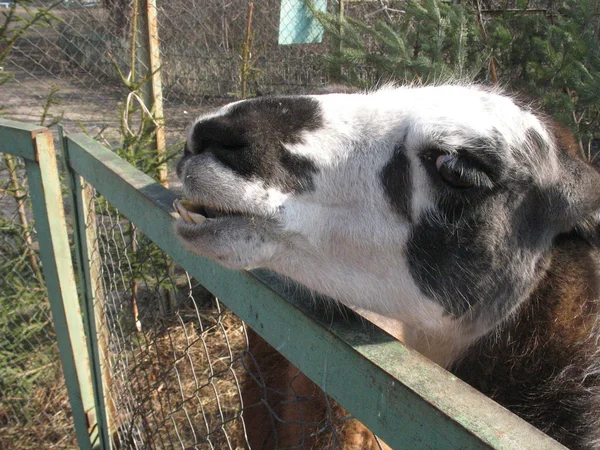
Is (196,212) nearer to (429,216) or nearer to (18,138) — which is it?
(429,216)

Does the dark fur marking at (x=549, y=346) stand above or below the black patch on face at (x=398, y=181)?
below

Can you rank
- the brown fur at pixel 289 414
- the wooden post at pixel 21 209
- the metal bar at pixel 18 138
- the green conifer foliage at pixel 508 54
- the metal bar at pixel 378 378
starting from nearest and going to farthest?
the metal bar at pixel 378 378, the brown fur at pixel 289 414, the metal bar at pixel 18 138, the wooden post at pixel 21 209, the green conifer foliage at pixel 508 54

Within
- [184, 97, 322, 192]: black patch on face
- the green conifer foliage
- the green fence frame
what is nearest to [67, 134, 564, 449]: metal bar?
the green fence frame

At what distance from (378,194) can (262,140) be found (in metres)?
0.38

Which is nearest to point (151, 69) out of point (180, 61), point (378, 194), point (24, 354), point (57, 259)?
point (57, 259)

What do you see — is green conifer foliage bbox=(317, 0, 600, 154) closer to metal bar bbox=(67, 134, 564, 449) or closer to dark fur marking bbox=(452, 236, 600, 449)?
dark fur marking bbox=(452, 236, 600, 449)

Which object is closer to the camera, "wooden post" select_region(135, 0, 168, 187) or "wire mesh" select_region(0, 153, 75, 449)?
"wire mesh" select_region(0, 153, 75, 449)

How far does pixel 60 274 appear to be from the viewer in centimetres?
258

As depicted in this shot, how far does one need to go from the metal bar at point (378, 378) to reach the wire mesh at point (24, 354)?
2.70 metres

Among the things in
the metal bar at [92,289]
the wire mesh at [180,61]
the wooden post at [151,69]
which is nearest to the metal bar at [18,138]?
the metal bar at [92,289]

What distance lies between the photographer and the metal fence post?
91.6 inches

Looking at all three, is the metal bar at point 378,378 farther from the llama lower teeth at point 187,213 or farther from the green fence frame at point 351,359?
the llama lower teeth at point 187,213

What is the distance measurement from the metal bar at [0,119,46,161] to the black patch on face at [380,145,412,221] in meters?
1.55

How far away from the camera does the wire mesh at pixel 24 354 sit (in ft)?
11.6
